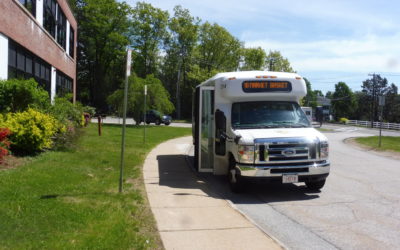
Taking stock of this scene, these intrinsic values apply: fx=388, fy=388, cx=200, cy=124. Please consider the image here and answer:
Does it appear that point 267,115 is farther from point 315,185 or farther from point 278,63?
point 278,63


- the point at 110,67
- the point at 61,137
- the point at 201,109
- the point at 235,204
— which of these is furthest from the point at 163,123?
the point at 235,204

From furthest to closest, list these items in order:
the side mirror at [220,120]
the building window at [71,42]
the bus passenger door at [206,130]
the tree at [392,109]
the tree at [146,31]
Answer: the tree at [392,109] < the tree at [146,31] < the building window at [71,42] < the bus passenger door at [206,130] < the side mirror at [220,120]

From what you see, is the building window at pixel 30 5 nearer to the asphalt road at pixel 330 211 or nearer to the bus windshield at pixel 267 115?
the asphalt road at pixel 330 211

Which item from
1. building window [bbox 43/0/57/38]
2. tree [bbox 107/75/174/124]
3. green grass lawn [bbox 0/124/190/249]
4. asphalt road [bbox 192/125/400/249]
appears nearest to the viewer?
green grass lawn [bbox 0/124/190/249]

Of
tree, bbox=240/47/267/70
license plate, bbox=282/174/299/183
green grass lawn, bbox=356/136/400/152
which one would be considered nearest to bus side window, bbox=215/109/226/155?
license plate, bbox=282/174/299/183

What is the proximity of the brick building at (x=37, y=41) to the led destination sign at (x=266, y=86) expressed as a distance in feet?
27.8

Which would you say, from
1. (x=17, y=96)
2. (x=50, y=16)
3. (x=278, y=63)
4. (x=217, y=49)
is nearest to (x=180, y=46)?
(x=217, y=49)

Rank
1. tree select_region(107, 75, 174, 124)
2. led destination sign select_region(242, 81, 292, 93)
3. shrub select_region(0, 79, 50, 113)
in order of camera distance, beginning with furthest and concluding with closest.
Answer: tree select_region(107, 75, 174, 124), shrub select_region(0, 79, 50, 113), led destination sign select_region(242, 81, 292, 93)

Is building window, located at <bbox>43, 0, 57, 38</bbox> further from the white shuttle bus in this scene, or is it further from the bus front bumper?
the bus front bumper

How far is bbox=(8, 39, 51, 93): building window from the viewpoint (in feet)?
46.8

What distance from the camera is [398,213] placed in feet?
22.9

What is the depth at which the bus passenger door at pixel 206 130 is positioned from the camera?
1010 centimetres

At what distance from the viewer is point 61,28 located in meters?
25.3

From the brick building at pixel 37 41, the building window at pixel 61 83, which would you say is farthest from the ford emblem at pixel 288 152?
the building window at pixel 61 83
